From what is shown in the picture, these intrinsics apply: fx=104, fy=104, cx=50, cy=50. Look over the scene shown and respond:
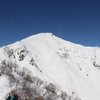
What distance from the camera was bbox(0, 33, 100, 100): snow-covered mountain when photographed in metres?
57.9

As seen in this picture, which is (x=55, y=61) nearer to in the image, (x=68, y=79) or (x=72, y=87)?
(x=68, y=79)

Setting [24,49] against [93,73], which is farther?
[93,73]

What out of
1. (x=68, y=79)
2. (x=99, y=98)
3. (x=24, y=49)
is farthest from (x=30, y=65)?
(x=99, y=98)

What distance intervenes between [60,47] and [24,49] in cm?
3343

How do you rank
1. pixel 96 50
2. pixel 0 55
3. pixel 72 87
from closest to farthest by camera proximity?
pixel 0 55 < pixel 72 87 < pixel 96 50

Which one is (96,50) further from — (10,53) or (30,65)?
(10,53)

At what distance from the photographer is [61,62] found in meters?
74.5

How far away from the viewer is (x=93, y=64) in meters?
86.3

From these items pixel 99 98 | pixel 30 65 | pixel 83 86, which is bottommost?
pixel 99 98

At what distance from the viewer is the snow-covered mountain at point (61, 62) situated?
2279 inches

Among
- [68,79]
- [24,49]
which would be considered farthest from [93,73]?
[24,49]

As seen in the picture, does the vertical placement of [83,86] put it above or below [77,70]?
below

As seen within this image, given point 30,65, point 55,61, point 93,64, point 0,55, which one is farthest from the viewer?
point 93,64

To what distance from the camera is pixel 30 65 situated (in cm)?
6159
